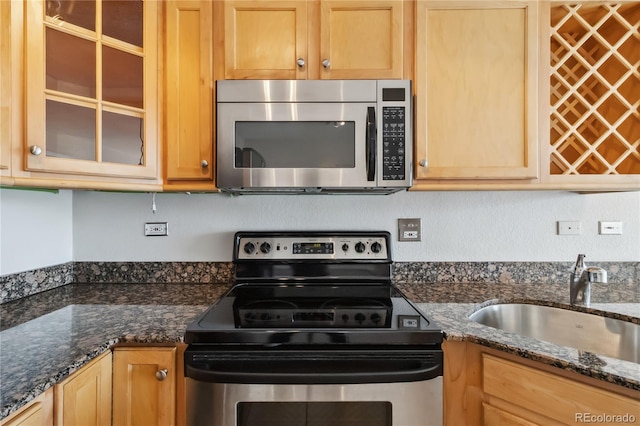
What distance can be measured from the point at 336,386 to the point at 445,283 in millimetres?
907

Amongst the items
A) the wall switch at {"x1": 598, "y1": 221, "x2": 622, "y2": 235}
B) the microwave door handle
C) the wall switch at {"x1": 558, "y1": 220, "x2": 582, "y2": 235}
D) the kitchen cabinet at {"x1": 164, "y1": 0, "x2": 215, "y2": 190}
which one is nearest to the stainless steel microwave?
the microwave door handle

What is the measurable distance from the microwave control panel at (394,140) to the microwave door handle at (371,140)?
0.04 meters

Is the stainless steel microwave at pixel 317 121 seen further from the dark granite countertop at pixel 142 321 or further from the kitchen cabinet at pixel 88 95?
the dark granite countertop at pixel 142 321

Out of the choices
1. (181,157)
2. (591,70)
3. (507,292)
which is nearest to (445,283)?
(507,292)

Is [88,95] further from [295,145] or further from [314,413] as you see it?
[314,413]

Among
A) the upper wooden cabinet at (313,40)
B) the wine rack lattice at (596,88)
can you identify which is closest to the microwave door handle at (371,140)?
the upper wooden cabinet at (313,40)

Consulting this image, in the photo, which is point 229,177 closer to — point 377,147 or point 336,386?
point 377,147

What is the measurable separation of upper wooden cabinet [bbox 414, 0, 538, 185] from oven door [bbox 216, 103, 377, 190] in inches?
10.1

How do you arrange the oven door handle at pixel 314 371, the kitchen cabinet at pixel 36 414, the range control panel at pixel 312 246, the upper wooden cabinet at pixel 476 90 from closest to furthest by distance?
the kitchen cabinet at pixel 36 414 < the oven door handle at pixel 314 371 < the upper wooden cabinet at pixel 476 90 < the range control panel at pixel 312 246

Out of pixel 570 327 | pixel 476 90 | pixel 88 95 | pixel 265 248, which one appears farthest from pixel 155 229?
pixel 570 327

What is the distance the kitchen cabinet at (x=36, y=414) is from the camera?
658 mm

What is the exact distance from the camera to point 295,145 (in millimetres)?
1265

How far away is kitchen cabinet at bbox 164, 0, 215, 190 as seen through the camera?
132 centimetres

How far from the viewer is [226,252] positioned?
1664 millimetres
